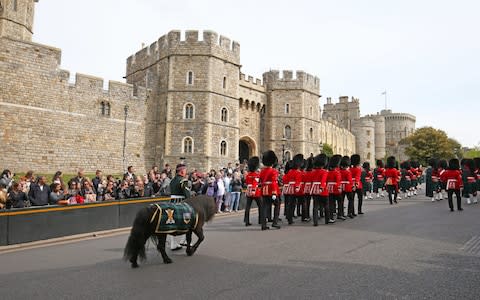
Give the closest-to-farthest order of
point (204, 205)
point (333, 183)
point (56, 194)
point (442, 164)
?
point (204, 205)
point (56, 194)
point (333, 183)
point (442, 164)

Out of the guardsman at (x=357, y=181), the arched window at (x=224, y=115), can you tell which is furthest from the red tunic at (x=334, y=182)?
the arched window at (x=224, y=115)

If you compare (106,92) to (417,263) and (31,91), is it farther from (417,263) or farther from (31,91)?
(417,263)

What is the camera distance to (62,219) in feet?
31.8

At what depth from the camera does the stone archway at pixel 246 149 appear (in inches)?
1534

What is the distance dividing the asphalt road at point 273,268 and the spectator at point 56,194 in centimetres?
213

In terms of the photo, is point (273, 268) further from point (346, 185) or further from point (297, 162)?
point (346, 185)

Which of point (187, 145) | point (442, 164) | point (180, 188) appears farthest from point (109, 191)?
point (187, 145)

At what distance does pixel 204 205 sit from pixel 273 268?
2.08 meters

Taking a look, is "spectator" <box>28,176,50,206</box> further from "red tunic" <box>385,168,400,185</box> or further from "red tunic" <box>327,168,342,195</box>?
"red tunic" <box>385,168,400,185</box>

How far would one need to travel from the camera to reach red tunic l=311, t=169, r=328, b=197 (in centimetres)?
1077

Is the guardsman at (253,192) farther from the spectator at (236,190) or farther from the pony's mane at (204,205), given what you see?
the spectator at (236,190)

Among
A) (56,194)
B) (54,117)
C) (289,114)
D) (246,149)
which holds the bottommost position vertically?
(56,194)

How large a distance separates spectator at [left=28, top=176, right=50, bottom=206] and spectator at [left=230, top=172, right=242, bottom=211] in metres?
7.59

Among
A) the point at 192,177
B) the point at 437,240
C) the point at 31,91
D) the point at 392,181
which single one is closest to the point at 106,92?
the point at 31,91
